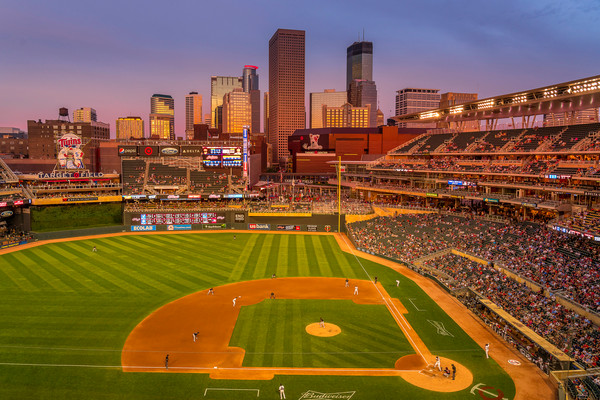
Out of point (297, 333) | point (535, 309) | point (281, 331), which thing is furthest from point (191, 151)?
point (535, 309)

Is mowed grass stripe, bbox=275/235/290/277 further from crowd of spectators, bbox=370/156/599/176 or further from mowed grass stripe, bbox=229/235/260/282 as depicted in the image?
crowd of spectators, bbox=370/156/599/176

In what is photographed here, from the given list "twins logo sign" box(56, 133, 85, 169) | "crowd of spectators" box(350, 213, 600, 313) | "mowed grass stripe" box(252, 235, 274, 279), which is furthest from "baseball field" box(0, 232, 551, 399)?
"twins logo sign" box(56, 133, 85, 169)

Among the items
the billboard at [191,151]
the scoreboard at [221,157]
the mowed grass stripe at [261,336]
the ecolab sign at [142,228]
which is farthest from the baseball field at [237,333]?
the billboard at [191,151]

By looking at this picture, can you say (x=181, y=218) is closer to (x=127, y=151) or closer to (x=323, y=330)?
(x=127, y=151)

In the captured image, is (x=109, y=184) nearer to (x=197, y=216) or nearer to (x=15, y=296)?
(x=197, y=216)

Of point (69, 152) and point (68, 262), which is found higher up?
point (69, 152)

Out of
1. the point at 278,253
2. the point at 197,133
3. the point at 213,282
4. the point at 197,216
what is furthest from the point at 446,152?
the point at 197,133
